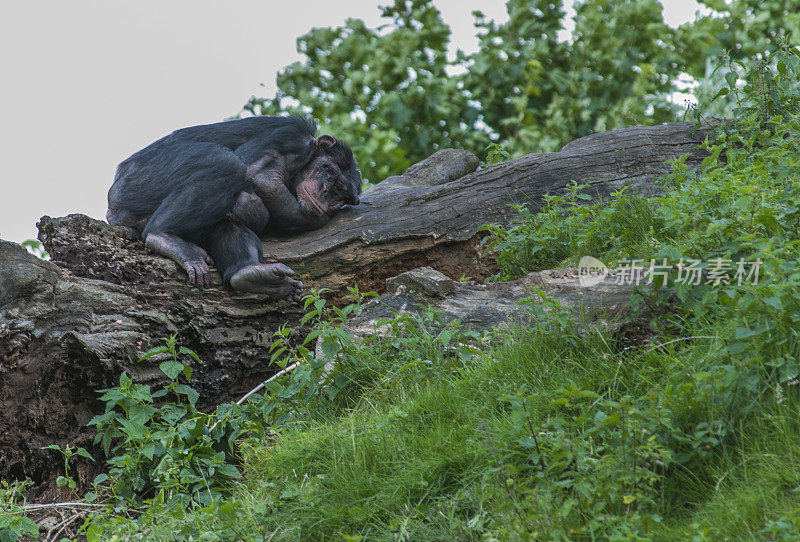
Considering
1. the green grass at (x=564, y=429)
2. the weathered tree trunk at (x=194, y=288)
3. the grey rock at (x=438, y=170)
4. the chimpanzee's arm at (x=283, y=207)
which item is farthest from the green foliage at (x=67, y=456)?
the grey rock at (x=438, y=170)

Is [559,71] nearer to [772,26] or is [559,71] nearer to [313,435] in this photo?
[772,26]

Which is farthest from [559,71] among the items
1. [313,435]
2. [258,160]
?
[313,435]

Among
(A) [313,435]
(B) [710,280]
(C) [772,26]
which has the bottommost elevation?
(A) [313,435]

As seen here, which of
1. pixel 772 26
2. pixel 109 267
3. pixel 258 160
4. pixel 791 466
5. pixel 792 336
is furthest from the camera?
pixel 772 26

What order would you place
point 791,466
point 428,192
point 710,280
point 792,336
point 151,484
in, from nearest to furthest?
1. point 791,466
2. point 792,336
3. point 710,280
4. point 151,484
5. point 428,192

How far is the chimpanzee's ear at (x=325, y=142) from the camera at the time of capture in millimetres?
5066

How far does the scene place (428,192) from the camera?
17.6ft

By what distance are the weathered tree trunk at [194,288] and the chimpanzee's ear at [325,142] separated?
0.47 meters

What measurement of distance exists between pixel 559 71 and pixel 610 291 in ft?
23.9

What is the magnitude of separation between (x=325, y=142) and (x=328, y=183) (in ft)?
0.95

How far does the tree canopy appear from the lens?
960 cm

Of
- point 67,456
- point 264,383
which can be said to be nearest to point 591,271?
point 264,383

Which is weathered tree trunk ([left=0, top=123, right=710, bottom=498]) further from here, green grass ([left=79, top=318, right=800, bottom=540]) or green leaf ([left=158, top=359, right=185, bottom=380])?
green grass ([left=79, top=318, right=800, bottom=540])

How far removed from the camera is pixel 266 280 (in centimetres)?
424
